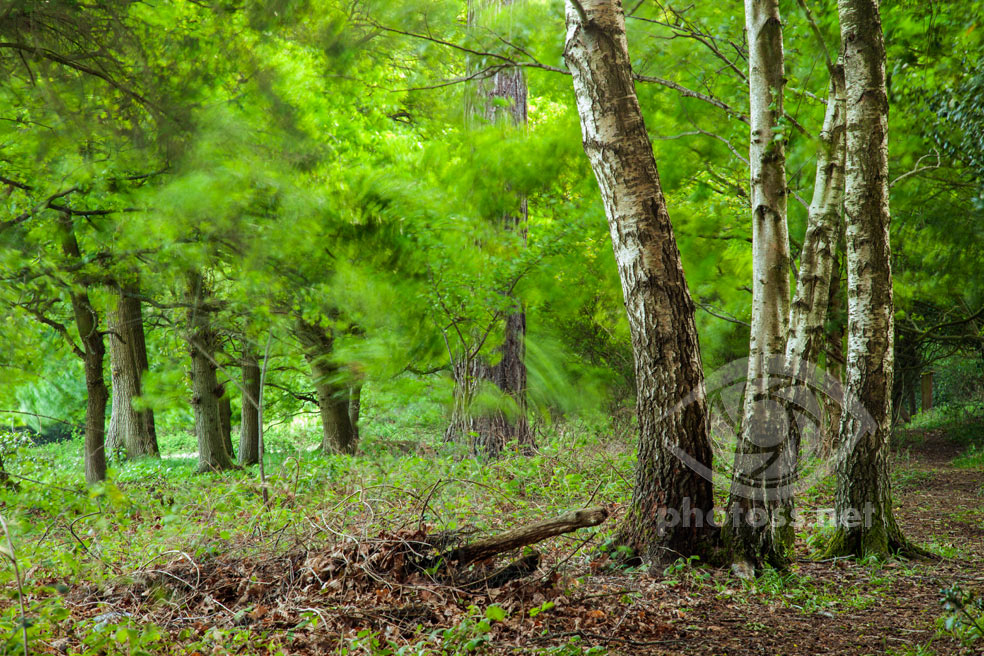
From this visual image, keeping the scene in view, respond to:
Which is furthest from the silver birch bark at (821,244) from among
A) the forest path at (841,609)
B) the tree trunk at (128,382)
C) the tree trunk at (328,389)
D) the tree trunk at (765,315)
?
the tree trunk at (128,382)

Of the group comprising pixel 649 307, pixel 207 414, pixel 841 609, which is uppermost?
pixel 649 307

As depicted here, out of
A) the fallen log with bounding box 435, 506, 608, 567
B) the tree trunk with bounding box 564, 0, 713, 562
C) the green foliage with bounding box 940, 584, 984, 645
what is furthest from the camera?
the tree trunk with bounding box 564, 0, 713, 562

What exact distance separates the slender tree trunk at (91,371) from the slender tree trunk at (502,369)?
4.88 meters

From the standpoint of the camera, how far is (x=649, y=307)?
176 inches

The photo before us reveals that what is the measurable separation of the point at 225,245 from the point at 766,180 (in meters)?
6.86

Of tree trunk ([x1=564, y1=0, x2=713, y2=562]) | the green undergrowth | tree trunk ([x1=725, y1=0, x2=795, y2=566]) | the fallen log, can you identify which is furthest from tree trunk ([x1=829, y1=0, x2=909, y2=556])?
the fallen log

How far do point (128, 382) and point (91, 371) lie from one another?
414 cm

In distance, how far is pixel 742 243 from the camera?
9.87 meters

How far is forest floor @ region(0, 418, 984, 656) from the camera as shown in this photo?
3.37 meters

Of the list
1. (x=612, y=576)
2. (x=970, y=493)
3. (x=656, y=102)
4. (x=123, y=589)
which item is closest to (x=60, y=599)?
(x=123, y=589)

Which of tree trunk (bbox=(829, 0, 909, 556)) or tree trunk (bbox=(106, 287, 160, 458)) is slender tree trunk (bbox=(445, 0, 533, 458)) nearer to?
tree trunk (bbox=(829, 0, 909, 556))

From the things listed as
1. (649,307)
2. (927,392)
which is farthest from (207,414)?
(927,392)

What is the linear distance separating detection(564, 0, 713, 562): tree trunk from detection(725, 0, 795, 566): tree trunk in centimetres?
26

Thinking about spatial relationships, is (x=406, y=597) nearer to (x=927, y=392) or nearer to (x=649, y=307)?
(x=649, y=307)
